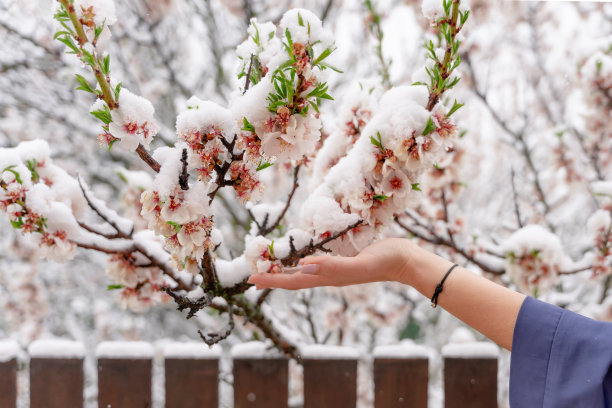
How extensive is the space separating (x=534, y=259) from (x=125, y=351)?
3.65 feet

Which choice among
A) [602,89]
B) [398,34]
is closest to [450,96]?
[602,89]

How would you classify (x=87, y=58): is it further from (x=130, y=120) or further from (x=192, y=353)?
(x=192, y=353)

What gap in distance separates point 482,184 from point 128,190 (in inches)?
144

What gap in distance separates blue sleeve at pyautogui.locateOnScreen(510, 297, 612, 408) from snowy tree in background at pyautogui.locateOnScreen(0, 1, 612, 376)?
0.29m

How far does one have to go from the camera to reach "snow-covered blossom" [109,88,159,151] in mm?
645

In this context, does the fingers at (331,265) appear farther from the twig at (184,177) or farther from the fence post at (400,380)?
the fence post at (400,380)

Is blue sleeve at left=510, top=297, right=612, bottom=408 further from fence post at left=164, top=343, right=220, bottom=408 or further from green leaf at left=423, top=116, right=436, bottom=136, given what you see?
fence post at left=164, top=343, right=220, bottom=408

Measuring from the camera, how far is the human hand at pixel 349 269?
71 cm

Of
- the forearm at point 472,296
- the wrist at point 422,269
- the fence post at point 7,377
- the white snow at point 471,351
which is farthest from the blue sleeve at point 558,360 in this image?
the fence post at point 7,377

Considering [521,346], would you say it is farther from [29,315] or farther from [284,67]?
[29,315]

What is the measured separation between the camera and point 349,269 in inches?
28.4

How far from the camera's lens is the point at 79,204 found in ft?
3.26

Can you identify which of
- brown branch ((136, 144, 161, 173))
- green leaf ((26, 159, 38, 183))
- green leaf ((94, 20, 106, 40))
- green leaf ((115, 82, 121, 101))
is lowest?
brown branch ((136, 144, 161, 173))

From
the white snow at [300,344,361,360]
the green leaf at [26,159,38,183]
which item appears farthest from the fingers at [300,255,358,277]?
the green leaf at [26,159,38,183]
